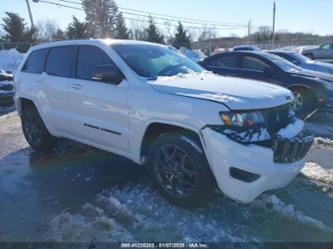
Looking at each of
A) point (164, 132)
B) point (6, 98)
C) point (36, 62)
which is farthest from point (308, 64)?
point (6, 98)

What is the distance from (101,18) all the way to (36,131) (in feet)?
144

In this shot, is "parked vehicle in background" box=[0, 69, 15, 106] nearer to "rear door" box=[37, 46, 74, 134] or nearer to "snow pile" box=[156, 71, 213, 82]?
"rear door" box=[37, 46, 74, 134]

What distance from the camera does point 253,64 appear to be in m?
8.80

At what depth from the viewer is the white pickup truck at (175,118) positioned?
330 cm

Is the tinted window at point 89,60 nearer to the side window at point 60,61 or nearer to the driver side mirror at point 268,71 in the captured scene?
the side window at point 60,61

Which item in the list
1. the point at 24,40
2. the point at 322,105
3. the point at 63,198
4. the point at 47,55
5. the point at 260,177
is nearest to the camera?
the point at 260,177

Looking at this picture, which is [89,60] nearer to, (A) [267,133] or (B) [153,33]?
(A) [267,133]

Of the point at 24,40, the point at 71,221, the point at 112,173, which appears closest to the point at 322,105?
the point at 112,173

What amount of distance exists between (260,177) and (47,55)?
13.1 feet

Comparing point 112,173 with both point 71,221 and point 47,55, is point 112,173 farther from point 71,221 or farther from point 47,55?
point 47,55

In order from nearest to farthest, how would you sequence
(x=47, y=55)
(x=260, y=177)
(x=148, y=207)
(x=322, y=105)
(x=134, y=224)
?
1. (x=260, y=177)
2. (x=134, y=224)
3. (x=148, y=207)
4. (x=47, y=55)
5. (x=322, y=105)

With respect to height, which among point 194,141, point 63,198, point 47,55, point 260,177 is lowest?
point 63,198

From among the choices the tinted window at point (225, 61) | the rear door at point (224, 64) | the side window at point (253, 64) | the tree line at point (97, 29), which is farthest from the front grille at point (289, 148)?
the tree line at point (97, 29)

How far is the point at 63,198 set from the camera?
167 inches
